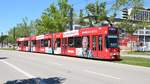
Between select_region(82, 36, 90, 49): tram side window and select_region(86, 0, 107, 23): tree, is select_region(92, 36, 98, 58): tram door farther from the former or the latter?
select_region(86, 0, 107, 23): tree

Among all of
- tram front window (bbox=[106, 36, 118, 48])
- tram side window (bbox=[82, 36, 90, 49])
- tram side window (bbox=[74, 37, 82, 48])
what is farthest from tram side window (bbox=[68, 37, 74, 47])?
tram front window (bbox=[106, 36, 118, 48])

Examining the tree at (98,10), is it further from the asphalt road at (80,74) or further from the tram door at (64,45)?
the asphalt road at (80,74)

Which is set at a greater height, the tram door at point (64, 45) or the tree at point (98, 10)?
the tree at point (98, 10)

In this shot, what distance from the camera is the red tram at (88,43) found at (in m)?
32.2

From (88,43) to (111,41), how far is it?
12.4 feet

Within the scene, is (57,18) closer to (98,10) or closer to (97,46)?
(98,10)

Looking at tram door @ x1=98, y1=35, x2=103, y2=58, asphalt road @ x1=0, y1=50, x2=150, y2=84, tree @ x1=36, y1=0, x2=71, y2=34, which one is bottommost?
asphalt road @ x1=0, y1=50, x2=150, y2=84

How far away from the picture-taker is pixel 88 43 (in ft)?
117

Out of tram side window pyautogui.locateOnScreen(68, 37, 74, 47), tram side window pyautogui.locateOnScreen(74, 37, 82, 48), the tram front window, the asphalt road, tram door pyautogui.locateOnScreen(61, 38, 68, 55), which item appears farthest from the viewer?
tram door pyautogui.locateOnScreen(61, 38, 68, 55)

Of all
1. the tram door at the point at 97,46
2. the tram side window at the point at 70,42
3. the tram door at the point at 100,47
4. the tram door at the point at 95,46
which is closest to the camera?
the tram door at the point at 100,47

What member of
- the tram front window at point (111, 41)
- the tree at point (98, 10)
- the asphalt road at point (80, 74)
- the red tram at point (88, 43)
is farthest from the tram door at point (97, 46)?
the tree at point (98, 10)

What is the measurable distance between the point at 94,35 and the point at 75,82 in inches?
781

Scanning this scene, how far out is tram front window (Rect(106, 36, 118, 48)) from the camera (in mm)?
32188

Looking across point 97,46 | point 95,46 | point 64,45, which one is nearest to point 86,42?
point 95,46
